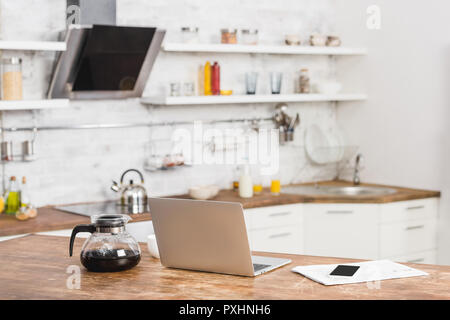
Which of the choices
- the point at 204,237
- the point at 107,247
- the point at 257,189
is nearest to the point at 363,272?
the point at 204,237

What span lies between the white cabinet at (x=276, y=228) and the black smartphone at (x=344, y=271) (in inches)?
83.0

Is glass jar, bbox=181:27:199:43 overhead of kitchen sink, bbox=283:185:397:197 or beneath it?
overhead

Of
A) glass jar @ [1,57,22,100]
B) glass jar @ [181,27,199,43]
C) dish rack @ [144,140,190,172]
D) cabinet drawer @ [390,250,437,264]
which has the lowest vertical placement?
cabinet drawer @ [390,250,437,264]

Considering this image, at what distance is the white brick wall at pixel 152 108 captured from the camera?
430 cm

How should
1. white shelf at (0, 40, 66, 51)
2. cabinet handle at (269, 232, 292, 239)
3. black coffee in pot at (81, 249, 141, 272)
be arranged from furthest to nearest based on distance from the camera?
cabinet handle at (269, 232, 292, 239) < white shelf at (0, 40, 66, 51) < black coffee in pot at (81, 249, 141, 272)

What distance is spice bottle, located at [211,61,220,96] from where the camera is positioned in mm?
4848

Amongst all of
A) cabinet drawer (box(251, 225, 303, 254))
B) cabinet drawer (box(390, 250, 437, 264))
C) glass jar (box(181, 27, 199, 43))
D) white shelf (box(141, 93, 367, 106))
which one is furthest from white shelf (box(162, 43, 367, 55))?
cabinet drawer (box(390, 250, 437, 264))

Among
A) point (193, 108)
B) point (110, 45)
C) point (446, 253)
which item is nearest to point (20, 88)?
point (110, 45)

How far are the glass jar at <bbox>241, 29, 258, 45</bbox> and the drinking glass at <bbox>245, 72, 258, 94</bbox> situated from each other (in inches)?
9.0

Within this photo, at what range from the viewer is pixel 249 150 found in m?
5.29

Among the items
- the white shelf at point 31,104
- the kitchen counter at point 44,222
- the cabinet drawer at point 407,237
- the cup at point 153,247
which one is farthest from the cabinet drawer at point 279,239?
the cup at point 153,247

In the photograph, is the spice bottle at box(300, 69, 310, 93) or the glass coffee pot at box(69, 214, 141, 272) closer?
the glass coffee pot at box(69, 214, 141, 272)

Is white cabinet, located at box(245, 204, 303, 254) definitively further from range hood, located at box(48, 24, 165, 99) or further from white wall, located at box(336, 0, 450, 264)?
range hood, located at box(48, 24, 165, 99)
